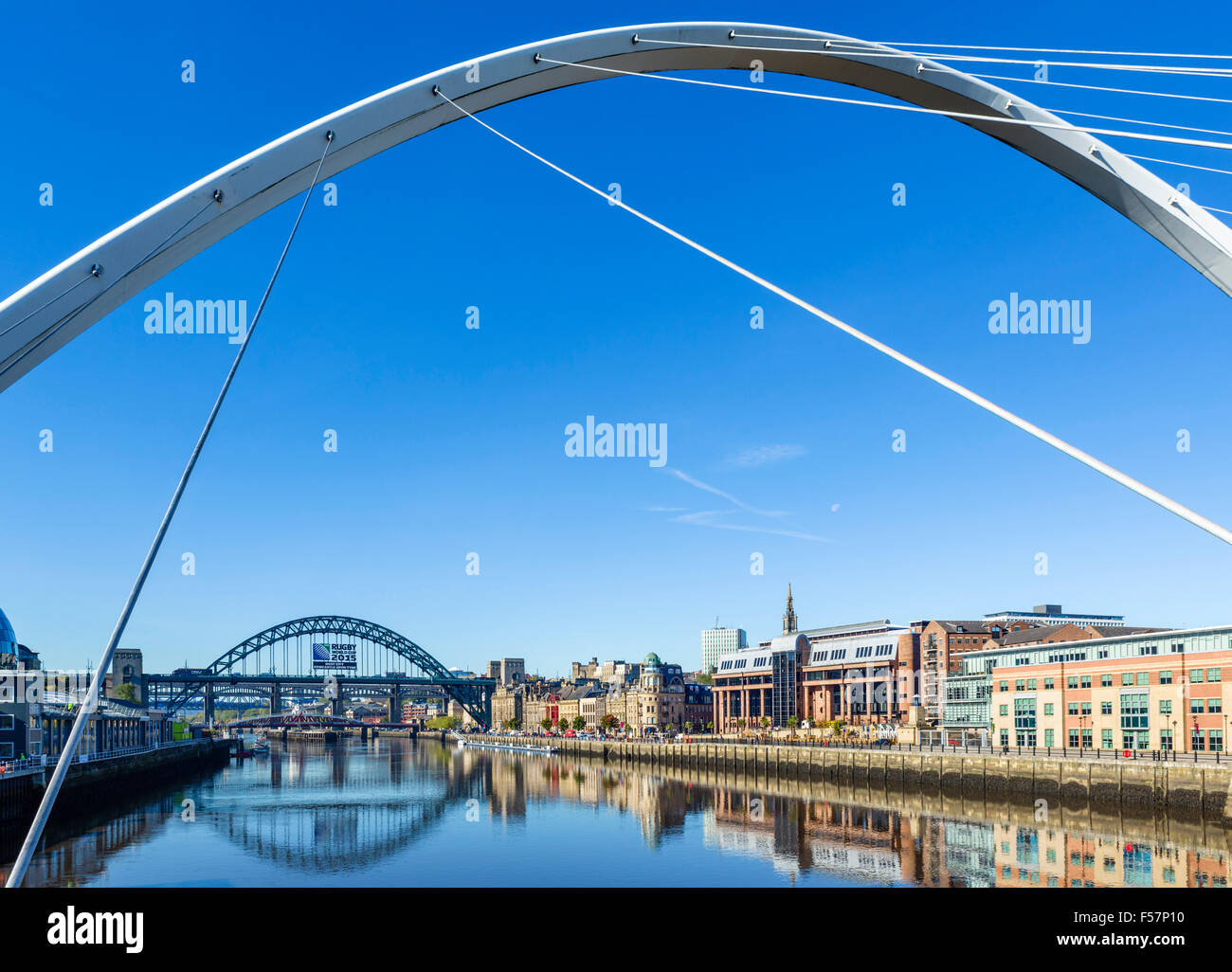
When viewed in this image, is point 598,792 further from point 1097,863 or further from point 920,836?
point 1097,863

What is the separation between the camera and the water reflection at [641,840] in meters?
31.9

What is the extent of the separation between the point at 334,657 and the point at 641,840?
13284 cm

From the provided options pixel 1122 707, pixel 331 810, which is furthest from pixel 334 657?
pixel 1122 707

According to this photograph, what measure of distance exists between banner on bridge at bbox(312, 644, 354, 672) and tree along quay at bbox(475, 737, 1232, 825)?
95.3 m

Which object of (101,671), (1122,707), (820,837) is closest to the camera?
(101,671)

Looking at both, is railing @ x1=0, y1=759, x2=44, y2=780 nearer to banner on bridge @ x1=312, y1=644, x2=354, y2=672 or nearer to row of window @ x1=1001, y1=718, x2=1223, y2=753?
row of window @ x1=1001, y1=718, x2=1223, y2=753

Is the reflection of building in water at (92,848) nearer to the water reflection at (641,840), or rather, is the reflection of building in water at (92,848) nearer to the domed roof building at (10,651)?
the water reflection at (641,840)

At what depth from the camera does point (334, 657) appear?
165375mm

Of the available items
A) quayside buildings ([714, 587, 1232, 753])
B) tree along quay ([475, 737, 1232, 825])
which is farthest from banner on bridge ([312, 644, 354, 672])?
tree along quay ([475, 737, 1232, 825])

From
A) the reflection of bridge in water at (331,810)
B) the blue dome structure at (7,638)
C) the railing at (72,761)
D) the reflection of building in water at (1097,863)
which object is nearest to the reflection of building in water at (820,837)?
the reflection of building in water at (1097,863)

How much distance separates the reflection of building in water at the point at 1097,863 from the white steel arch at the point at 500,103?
20762mm

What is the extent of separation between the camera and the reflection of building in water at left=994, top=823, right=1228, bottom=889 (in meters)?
28.3
